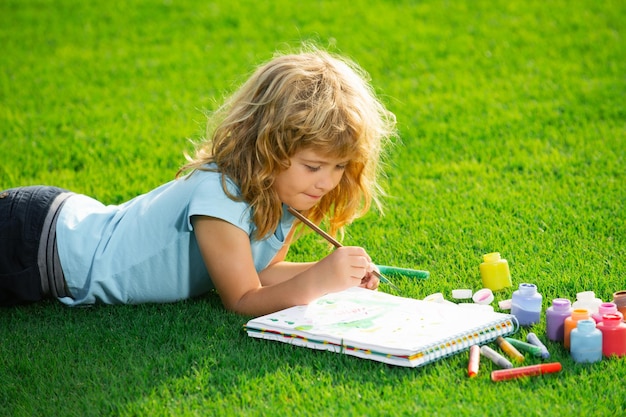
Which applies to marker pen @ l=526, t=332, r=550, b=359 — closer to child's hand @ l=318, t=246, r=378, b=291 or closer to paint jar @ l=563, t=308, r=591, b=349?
paint jar @ l=563, t=308, r=591, b=349

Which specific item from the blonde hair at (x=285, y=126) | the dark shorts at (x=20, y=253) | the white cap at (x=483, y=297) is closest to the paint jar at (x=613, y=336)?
the white cap at (x=483, y=297)

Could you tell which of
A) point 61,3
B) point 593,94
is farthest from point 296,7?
point 593,94

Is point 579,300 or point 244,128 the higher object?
point 244,128

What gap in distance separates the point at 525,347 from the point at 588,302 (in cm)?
33

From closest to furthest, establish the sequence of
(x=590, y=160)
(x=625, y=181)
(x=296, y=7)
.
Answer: (x=625, y=181), (x=590, y=160), (x=296, y=7)

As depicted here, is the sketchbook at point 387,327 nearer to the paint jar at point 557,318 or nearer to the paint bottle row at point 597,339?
the paint jar at point 557,318

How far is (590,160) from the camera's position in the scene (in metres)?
4.75

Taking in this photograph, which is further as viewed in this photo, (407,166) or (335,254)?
(407,166)

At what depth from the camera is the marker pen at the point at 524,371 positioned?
2520 millimetres

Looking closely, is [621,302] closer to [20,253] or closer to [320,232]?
[320,232]

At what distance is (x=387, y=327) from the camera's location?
9.23ft

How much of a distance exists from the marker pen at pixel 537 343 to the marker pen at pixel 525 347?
0.04 ft

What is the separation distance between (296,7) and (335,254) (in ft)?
17.1

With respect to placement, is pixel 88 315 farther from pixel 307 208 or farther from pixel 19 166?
pixel 19 166
